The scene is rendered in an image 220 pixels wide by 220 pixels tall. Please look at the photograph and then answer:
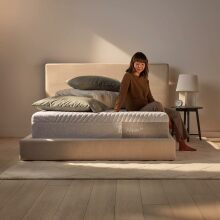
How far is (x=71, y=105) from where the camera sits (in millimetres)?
4395

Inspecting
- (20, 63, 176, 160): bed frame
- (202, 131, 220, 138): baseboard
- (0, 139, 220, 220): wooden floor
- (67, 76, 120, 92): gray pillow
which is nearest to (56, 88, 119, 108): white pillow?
(67, 76, 120, 92): gray pillow

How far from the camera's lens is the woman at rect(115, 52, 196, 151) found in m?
4.56

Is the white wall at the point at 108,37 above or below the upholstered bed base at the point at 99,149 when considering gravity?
above

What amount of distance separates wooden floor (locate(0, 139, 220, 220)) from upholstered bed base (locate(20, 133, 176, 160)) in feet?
2.81

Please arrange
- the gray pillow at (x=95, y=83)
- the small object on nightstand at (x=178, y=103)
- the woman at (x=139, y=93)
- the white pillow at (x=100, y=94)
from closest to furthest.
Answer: the woman at (x=139, y=93) → the white pillow at (x=100, y=94) → the gray pillow at (x=95, y=83) → the small object on nightstand at (x=178, y=103)

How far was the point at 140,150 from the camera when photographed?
412 centimetres

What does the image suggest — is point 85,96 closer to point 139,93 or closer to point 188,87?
point 139,93

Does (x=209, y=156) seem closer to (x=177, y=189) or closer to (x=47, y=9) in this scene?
(x=177, y=189)

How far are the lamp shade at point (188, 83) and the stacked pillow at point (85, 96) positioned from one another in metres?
0.77

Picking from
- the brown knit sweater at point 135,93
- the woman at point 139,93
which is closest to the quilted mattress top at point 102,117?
the woman at point 139,93

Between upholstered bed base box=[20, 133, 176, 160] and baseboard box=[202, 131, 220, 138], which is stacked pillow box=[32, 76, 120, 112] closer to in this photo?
upholstered bed base box=[20, 133, 176, 160]

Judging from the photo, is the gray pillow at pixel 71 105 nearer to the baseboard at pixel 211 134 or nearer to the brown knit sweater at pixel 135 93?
the brown knit sweater at pixel 135 93

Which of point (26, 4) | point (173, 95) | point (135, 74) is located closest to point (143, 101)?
point (135, 74)

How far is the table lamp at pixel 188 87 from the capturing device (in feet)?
18.7
